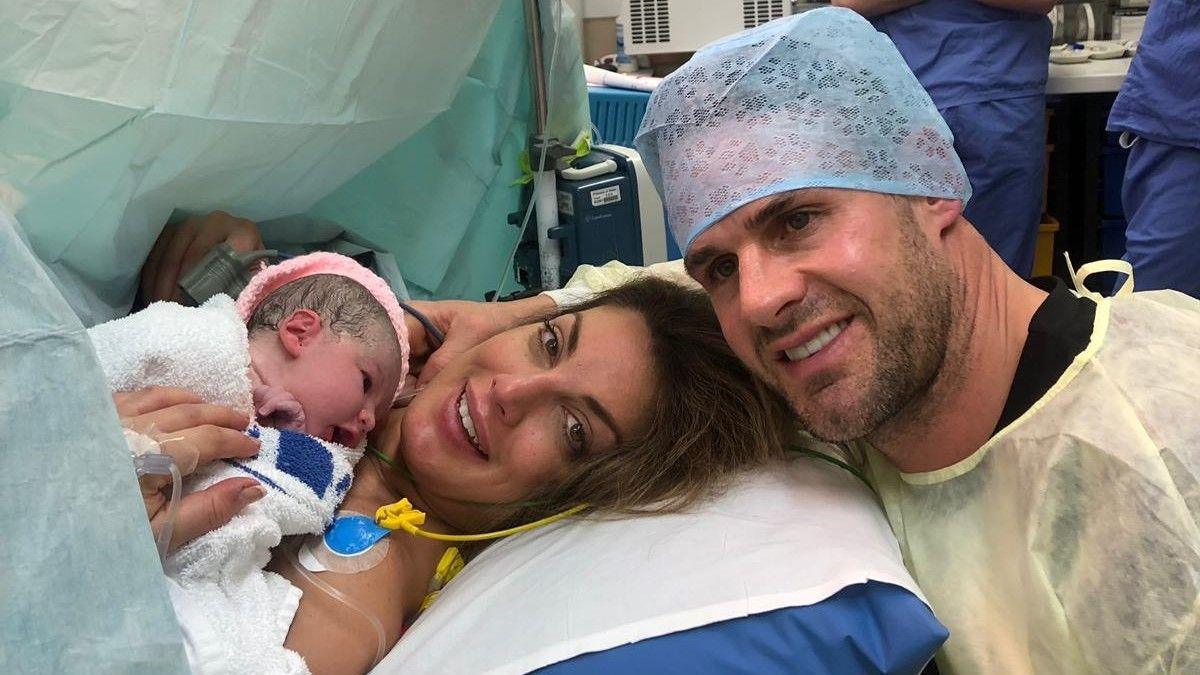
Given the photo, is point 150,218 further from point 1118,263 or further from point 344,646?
point 1118,263

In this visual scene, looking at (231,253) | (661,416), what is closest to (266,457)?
(231,253)

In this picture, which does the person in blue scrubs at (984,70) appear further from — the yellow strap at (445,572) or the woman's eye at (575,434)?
the yellow strap at (445,572)

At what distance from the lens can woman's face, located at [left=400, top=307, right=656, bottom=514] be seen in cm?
124

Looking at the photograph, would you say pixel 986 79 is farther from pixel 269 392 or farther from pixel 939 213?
pixel 269 392

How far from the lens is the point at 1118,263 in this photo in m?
1.19

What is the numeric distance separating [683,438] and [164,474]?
0.63 meters

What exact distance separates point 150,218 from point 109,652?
0.75m

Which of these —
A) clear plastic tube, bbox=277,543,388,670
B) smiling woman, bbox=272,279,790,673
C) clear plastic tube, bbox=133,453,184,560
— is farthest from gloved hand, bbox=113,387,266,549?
smiling woman, bbox=272,279,790,673

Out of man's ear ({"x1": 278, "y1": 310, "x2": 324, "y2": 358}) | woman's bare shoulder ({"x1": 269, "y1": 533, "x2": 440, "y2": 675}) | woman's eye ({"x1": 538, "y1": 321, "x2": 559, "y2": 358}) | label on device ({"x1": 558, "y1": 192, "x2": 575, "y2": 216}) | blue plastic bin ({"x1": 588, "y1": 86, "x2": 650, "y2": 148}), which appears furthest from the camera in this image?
blue plastic bin ({"x1": 588, "y1": 86, "x2": 650, "y2": 148})

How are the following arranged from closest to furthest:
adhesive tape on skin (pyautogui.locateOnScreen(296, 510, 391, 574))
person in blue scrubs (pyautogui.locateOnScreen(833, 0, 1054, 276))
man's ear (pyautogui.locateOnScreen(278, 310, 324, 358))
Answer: adhesive tape on skin (pyautogui.locateOnScreen(296, 510, 391, 574))
man's ear (pyautogui.locateOnScreen(278, 310, 324, 358))
person in blue scrubs (pyautogui.locateOnScreen(833, 0, 1054, 276))

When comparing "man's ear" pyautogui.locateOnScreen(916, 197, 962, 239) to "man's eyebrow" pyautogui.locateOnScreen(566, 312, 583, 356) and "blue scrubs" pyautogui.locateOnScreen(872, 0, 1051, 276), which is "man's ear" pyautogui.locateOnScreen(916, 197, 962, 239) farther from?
"blue scrubs" pyautogui.locateOnScreen(872, 0, 1051, 276)

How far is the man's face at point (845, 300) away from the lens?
1049 millimetres

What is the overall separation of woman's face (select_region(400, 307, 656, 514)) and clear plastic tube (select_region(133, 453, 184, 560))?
42 cm

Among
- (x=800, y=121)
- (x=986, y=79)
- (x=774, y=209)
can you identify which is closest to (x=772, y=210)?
(x=774, y=209)
